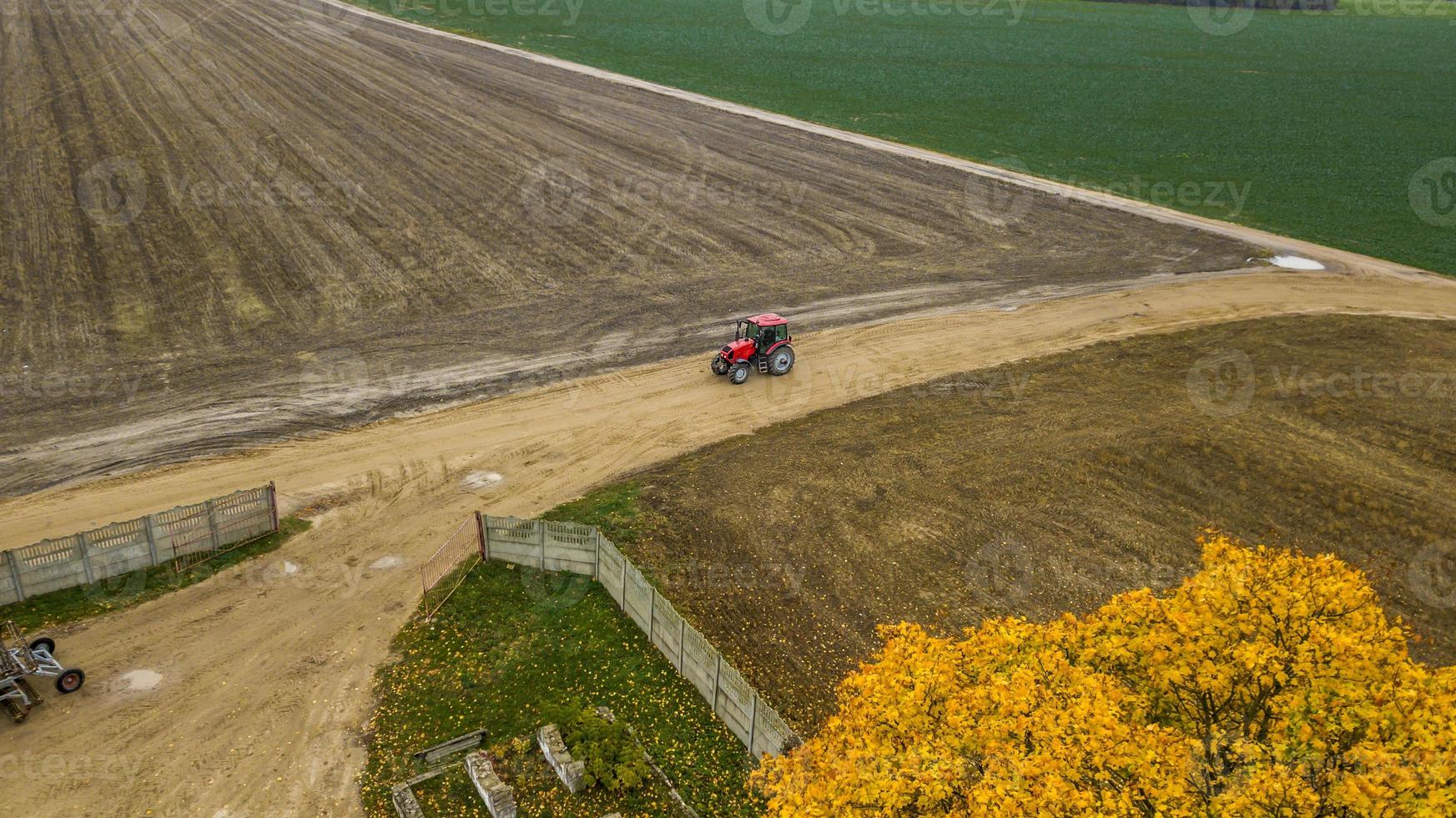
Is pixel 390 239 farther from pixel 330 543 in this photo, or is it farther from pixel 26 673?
pixel 26 673

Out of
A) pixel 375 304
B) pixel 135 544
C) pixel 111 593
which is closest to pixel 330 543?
pixel 135 544

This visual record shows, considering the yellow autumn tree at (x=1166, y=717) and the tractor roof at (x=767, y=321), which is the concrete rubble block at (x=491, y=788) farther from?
the tractor roof at (x=767, y=321)

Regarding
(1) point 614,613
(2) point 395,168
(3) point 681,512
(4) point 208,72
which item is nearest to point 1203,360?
(3) point 681,512

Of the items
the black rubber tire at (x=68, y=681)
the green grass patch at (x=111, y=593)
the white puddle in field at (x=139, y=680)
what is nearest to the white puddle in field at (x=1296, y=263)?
the green grass patch at (x=111, y=593)

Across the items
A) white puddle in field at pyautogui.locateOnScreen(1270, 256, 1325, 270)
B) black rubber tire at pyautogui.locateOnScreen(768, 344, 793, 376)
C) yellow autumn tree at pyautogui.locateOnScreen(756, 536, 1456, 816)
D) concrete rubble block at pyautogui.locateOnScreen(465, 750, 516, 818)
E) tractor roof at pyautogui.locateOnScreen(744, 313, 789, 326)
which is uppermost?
yellow autumn tree at pyautogui.locateOnScreen(756, 536, 1456, 816)

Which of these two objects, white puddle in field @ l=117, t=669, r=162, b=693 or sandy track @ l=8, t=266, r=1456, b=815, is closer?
sandy track @ l=8, t=266, r=1456, b=815

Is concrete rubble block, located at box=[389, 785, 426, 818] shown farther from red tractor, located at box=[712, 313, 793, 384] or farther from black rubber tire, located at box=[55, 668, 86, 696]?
red tractor, located at box=[712, 313, 793, 384]

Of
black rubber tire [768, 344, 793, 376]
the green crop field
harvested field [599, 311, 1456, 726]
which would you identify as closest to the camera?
harvested field [599, 311, 1456, 726]

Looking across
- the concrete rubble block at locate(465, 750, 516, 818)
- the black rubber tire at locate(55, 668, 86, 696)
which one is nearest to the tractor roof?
the concrete rubble block at locate(465, 750, 516, 818)
